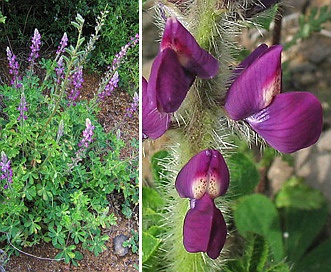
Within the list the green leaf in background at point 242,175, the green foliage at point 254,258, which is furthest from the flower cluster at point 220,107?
the green leaf in background at point 242,175

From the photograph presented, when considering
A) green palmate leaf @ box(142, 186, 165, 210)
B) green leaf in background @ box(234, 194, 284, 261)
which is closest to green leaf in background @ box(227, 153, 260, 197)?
green leaf in background @ box(234, 194, 284, 261)

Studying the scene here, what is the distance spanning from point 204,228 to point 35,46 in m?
0.48

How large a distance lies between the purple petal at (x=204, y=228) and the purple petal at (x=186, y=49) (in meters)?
0.23

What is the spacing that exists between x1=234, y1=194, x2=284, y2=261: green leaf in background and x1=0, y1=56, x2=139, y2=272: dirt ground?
2.35ft

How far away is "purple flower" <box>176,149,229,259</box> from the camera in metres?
1.07

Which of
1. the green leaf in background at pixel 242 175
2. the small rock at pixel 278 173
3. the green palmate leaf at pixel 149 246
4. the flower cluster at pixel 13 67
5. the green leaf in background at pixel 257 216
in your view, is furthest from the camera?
the small rock at pixel 278 173

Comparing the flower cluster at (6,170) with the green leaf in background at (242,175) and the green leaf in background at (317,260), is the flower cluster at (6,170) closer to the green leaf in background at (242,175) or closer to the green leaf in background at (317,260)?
the green leaf in background at (242,175)

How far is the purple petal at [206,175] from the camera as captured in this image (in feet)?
3.52

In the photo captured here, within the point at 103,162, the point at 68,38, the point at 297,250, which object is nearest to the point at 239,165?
the point at 297,250

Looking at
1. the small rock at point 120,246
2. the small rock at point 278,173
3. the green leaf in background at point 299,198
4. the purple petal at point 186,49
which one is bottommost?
the small rock at point 278,173

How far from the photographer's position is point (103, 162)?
1.27 m

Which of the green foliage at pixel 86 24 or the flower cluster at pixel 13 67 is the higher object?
the green foliage at pixel 86 24

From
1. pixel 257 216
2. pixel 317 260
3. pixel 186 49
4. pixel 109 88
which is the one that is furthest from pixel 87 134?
pixel 317 260

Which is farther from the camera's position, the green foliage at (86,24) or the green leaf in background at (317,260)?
the green leaf in background at (317,260)
